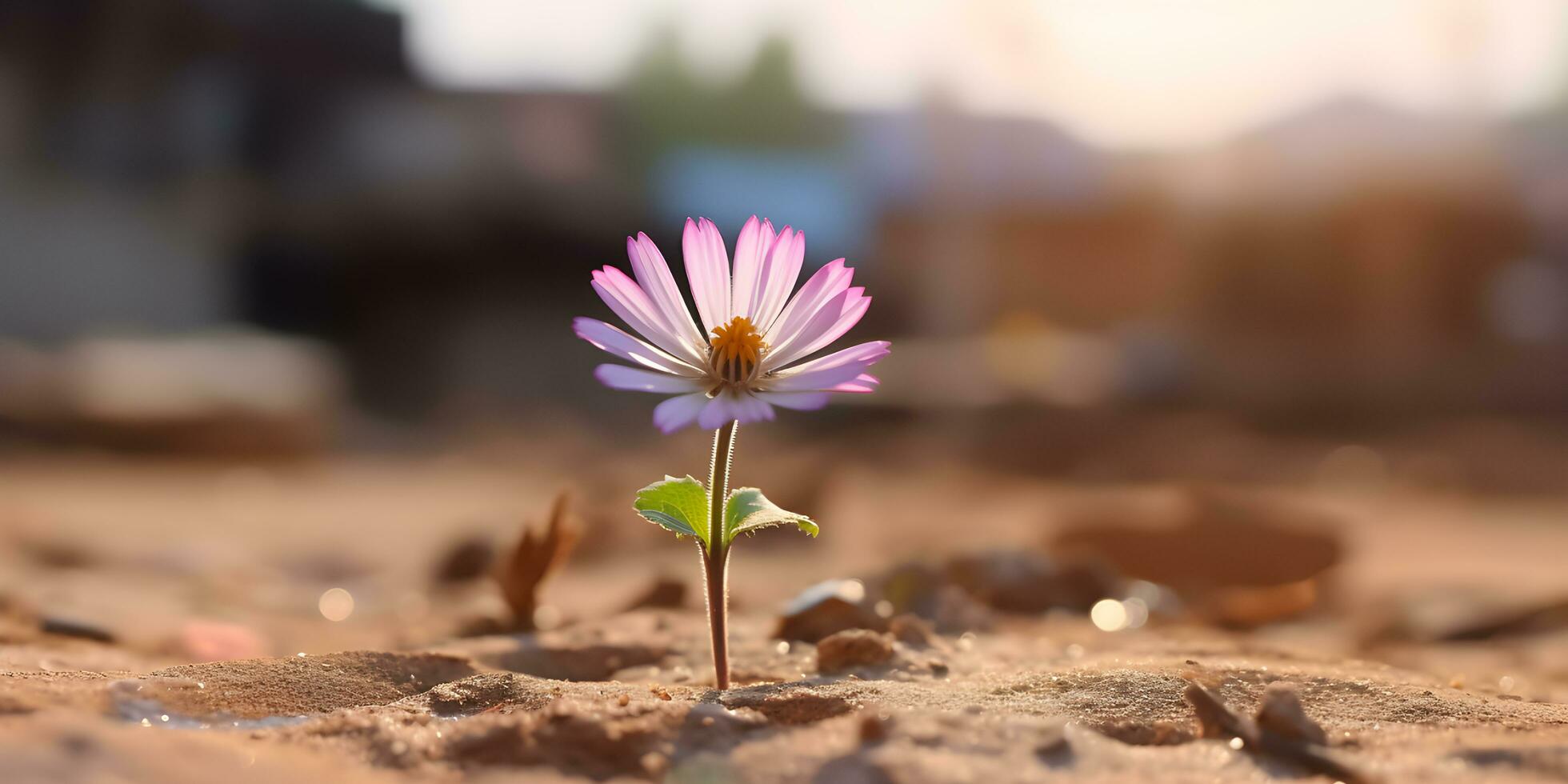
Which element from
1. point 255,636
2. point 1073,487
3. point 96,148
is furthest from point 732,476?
point 96,148

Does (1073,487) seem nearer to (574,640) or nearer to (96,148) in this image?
(574,640)

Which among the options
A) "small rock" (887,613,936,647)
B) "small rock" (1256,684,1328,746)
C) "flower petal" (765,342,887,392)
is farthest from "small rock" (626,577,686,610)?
"small rock" (1256,684,1328,746)

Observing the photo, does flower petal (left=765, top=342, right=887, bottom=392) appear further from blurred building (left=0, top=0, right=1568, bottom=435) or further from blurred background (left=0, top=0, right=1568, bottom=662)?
blurred building (left=0, top=0, right=1568, bottom=435)

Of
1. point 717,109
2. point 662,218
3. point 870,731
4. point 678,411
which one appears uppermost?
point 717,109

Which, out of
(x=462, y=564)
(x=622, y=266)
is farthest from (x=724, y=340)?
(x=622, y=266)

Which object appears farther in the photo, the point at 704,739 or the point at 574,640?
the point at 574,640

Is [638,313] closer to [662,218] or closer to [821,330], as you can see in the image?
[821,330]

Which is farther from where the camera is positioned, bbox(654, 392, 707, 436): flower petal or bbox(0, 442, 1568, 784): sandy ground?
bbox(654, 392, 707, 436): flower petal
